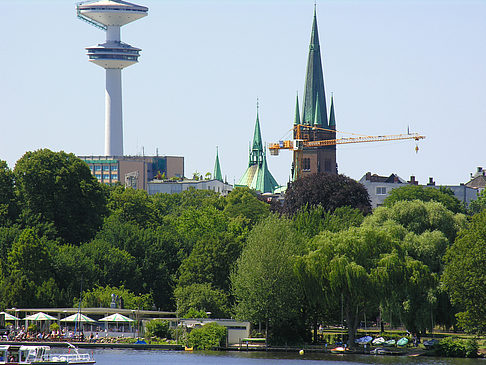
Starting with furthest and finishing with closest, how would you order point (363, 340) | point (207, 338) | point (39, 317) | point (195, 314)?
1. point (195, 314)
2. point (39, 317)
3. point (207, 338)
4. point (363, 340)

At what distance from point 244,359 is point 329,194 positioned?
5959cm

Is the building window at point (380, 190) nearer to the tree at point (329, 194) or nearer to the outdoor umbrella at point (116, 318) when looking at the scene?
the tree at point (329, 194)

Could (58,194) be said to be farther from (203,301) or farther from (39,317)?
(39,317)

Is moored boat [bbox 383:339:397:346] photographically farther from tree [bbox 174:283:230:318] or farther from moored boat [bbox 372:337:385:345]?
tree [bbox 174:283:230:318]

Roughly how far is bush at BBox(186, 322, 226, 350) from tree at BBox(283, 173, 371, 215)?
45.0 m

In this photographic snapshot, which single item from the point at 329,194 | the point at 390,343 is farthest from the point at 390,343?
the point at 329,194

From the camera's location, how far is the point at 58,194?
115312 mm

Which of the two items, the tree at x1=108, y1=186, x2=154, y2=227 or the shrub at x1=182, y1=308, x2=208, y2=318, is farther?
the tree at x1=108, y1=186, x2=154, y2=227

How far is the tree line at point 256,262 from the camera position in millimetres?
82000

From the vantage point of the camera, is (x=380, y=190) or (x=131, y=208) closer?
(x=131, y=208)

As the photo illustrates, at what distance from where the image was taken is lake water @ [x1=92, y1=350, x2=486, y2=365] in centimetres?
7369

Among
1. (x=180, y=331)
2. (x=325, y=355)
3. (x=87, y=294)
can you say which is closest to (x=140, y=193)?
(x=87, y=294)

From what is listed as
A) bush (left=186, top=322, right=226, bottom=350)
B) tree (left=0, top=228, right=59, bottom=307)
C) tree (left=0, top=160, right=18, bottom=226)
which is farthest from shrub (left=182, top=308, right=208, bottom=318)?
tree (left=0, top=160, right=18, bottom=226)

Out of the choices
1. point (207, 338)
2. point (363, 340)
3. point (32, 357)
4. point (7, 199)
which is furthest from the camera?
point (7, 199)
